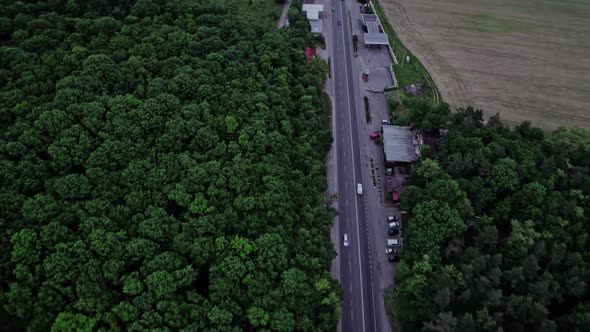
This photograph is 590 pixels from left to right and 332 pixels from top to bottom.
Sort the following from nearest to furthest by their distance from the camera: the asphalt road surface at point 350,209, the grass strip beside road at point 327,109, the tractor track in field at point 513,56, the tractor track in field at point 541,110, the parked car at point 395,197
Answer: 1. the asphalt road surface at point 350,209
2. the parked car at point 395,197
3. the grass strip beside road at point 327,109
4. the tractor track in field at point 541,110
5. the tractor track in field at point 513,56

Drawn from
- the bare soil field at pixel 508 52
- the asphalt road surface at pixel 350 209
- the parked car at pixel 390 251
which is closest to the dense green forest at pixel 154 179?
the asphalt road surface at pixel 350 209

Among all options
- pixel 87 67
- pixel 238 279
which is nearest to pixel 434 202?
pixel 238 279

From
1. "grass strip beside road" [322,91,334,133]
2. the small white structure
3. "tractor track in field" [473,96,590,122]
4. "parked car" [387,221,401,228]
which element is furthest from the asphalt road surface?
"tractor track in field" [473,96,590,122]

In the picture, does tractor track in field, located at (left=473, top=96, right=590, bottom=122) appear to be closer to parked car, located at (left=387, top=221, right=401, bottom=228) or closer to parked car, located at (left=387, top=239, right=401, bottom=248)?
parked car, located at (left=387, top=221, right=401, bottom=228)

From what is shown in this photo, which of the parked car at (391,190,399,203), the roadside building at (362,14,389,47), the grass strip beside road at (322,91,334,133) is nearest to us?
the parked car at (391,190,399,203)

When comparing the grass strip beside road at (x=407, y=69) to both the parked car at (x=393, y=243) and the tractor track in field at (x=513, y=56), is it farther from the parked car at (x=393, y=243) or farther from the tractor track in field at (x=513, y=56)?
the parked car at (x=393, y=243)

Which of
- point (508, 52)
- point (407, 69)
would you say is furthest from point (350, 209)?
point (508, 52)
